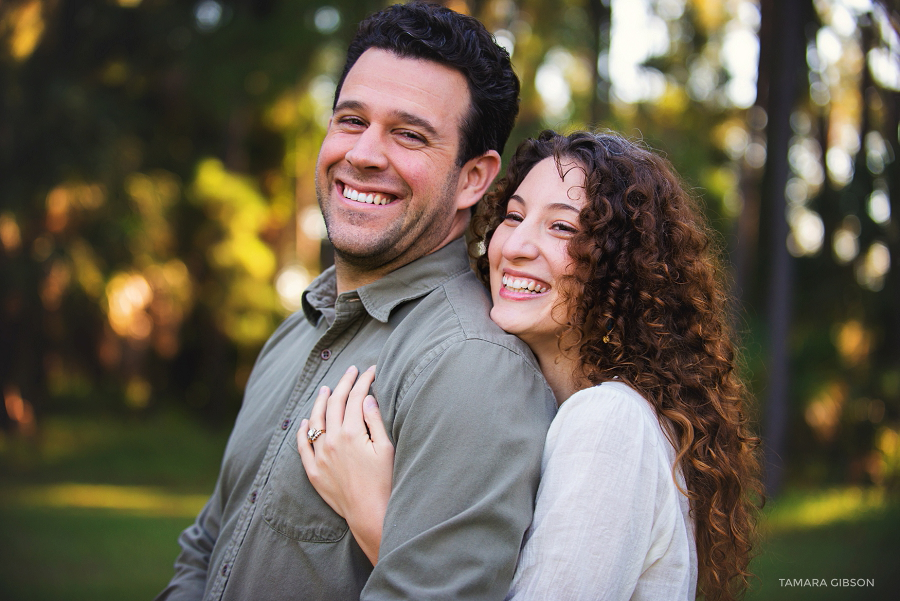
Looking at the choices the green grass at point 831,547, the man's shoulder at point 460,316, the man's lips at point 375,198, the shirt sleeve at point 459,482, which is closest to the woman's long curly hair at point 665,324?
the man's shoulder at point 460,316

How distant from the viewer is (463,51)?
2.33 m

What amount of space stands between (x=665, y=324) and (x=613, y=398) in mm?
410

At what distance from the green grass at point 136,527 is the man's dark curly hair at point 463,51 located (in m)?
3.03

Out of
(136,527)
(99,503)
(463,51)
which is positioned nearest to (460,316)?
(463,51)

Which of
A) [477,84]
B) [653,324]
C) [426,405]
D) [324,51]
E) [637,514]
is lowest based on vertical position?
[637,514]

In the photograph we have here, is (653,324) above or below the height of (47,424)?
above

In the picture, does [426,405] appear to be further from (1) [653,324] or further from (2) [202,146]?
(2) [202,146]

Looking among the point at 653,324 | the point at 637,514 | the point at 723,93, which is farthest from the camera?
the point at 723,93

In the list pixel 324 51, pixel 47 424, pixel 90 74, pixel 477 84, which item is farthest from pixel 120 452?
pixel 477 84

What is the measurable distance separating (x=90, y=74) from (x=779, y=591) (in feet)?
45.5

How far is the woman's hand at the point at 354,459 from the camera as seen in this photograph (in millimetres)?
1840

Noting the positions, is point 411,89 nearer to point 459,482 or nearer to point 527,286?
point 527,286

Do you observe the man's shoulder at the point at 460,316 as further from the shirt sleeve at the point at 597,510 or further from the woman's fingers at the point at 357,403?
the shirt sleeve at the point at 597,510

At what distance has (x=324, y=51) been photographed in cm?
1280
